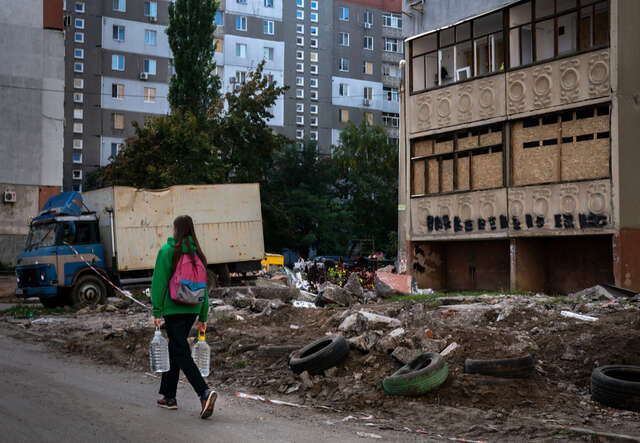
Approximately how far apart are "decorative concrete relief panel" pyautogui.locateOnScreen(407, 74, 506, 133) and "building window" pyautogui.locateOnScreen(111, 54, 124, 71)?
41.0 metres

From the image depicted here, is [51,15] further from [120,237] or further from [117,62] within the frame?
[117,62]

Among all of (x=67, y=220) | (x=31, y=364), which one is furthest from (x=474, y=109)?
(x=31, y=364)

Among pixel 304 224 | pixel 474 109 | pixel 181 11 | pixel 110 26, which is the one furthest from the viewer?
pixel 110 26

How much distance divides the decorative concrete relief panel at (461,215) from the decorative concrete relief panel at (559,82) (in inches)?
119

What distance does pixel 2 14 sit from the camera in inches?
1499

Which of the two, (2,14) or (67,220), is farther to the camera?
(2,14)

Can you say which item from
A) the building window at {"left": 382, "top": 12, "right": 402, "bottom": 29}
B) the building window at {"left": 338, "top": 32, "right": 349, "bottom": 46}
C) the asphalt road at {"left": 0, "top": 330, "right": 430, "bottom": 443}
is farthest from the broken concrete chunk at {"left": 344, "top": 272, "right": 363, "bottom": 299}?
the building window at {"left": 382, "top": 12, "right": 402, "bottom": 29}

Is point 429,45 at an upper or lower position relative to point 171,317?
upper

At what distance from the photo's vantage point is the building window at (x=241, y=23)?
218ft

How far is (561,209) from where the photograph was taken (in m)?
21.8

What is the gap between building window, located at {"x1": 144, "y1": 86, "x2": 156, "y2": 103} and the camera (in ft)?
204

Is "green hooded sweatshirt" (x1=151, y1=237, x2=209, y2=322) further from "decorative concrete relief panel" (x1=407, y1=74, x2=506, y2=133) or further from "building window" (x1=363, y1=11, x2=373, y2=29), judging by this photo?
"building window" (x1=363, y1=11, x2=373, y2=29)

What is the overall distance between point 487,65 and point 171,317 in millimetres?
20955

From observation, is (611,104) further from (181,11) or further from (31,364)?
(181,11)
